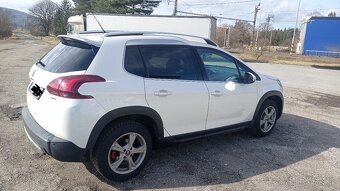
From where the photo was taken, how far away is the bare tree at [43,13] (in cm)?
8794

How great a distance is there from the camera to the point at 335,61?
29328 millimetres

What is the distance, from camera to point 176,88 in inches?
149

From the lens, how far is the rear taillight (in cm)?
307

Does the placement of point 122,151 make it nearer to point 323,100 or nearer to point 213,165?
point 213,165

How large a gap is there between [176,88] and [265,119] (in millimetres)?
2357

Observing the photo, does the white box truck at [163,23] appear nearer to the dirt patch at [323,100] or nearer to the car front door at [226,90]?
the dirt patch at [323,100]

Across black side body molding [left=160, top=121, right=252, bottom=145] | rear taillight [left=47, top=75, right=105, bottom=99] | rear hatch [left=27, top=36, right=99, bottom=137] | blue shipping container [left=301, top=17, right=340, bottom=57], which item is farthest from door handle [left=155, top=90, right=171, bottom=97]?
blue shipping container [left=301, top=17, right=340, bottom=57]

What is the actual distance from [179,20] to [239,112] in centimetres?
1730

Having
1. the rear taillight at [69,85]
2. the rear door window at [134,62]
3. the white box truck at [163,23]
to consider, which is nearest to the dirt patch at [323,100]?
the rear door window at [134,62]

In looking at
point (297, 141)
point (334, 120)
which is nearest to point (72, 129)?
point (297, 141)

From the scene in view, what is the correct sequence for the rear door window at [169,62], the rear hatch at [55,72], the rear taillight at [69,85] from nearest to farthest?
the rear taillight at [69,85], the rear hatch at [55,72], the rear door window at [169,62]

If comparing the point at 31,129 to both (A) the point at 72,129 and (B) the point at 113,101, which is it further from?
(B) the point at 113,101

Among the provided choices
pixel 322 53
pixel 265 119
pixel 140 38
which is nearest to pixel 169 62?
pixel 140 38

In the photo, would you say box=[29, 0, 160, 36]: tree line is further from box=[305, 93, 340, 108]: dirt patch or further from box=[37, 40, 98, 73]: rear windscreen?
box=[37, 40, 98, 73]: rear windscreen
